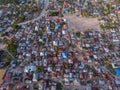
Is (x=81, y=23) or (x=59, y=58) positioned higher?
(x=81, y=23)

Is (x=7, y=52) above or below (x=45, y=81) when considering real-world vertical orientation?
above

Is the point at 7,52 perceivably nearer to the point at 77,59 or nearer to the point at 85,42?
the point at 77,59

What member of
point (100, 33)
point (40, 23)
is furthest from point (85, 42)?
point (40, 23)

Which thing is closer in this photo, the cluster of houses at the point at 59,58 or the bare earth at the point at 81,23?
the cluster of houses at the point at 59,58

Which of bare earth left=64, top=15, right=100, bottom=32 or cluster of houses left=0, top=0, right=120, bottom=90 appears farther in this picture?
bare earth left=64, top=15, right=100, bottom=32

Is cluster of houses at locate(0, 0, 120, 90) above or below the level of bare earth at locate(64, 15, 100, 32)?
below

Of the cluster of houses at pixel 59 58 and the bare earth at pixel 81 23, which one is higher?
the bare earth at pixel 81 23

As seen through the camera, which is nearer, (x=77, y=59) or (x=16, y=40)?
(x=77, y=59)

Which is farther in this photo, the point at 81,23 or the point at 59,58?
the point at 81,23
